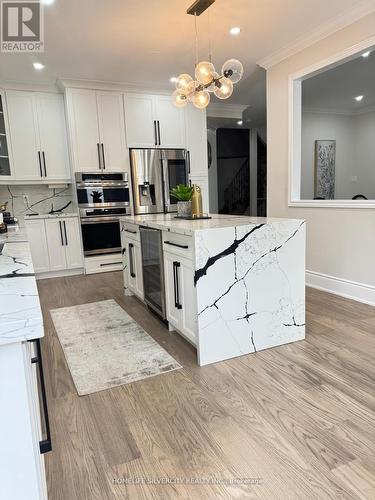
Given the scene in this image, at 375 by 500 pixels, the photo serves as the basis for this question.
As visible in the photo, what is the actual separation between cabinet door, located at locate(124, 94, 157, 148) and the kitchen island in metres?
2.96

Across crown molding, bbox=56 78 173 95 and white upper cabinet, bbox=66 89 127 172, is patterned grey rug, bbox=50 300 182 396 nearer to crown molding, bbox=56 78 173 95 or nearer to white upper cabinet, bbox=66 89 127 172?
white upper cabinet, bbox=66 89 127 172

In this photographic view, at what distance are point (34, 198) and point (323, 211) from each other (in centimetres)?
413

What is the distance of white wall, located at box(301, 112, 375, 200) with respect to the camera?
22.9ft

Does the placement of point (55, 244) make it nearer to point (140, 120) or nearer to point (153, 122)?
point (140, 120)

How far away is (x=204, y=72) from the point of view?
275cm

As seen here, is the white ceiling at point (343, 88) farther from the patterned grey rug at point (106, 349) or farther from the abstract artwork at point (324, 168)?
the patterned grey rug at point (106, 349)

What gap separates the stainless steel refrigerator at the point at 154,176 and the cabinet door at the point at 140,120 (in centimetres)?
15

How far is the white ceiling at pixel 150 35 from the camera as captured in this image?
2885 millimetres

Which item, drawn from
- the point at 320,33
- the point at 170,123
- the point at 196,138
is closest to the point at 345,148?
the point at 196,138

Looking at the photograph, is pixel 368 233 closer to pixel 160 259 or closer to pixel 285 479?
pixel 160 259

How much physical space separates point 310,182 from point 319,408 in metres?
6.24

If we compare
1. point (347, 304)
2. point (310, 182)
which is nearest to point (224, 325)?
point (347, 304)

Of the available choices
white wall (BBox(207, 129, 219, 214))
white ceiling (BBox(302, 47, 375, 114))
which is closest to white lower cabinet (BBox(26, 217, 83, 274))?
white ceiling (BBox(302, 47, 375, 114))

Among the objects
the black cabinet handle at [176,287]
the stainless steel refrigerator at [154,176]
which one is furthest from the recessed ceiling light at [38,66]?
the black cabinet handle at [176,287]
